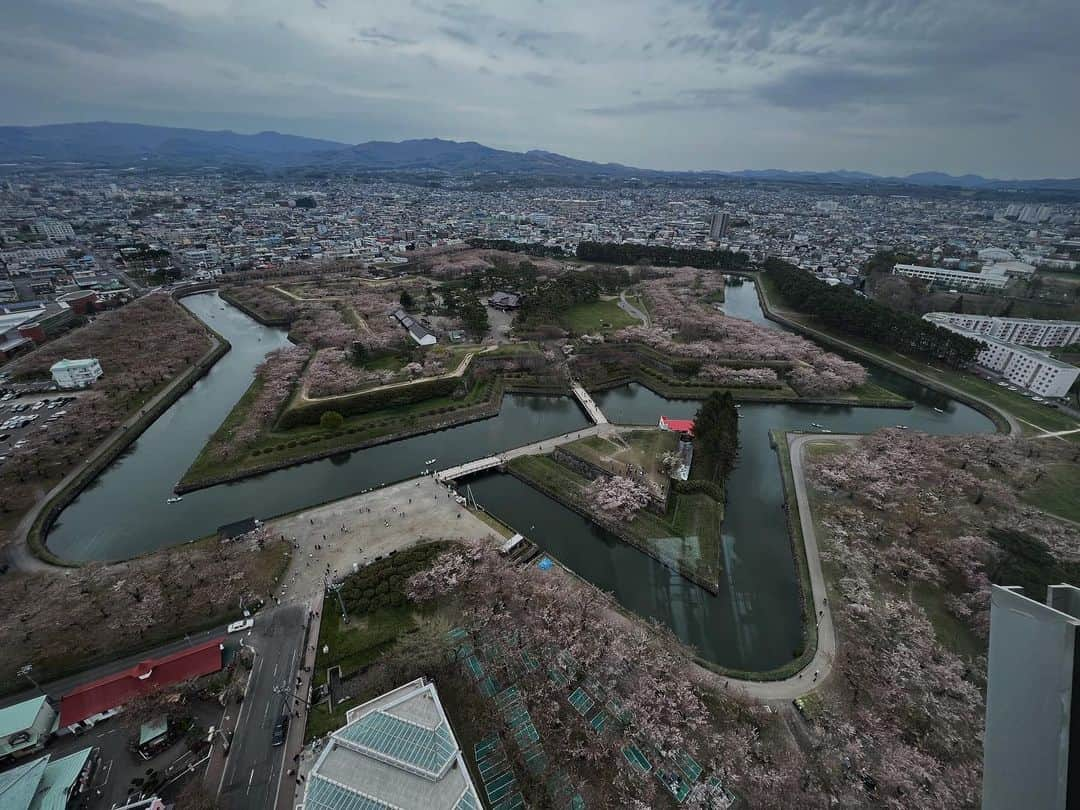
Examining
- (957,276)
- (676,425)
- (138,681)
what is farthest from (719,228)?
(138,681)

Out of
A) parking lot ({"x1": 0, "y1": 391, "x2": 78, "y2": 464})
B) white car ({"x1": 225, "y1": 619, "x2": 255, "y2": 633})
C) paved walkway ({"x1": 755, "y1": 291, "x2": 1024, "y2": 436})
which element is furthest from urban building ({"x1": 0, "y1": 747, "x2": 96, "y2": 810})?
paved walkway ({"x1": 755, "y1": 291, "x2": 1024, "y2": 436})

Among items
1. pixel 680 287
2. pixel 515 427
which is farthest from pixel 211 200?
pixel 515 427

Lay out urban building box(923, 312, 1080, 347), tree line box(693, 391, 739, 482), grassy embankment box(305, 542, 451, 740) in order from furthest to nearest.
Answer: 1. urban building box(923, 312, 1080, 347)
2. tree line box(693, 391, 739, 482)
3. grassy embankment box(305, 542, 451, 740)

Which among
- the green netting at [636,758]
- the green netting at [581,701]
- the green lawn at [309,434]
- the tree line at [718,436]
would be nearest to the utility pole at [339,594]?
the green netting at [581,701]

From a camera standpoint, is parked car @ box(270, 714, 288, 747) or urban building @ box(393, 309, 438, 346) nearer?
parked car @ box(270, 714, 288, 747)

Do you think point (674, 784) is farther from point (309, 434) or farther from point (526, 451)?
point (309, 434)

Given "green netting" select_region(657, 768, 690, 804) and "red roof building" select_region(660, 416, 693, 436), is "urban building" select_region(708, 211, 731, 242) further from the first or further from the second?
"green netting" select_region(657, 768, 690, 804)
